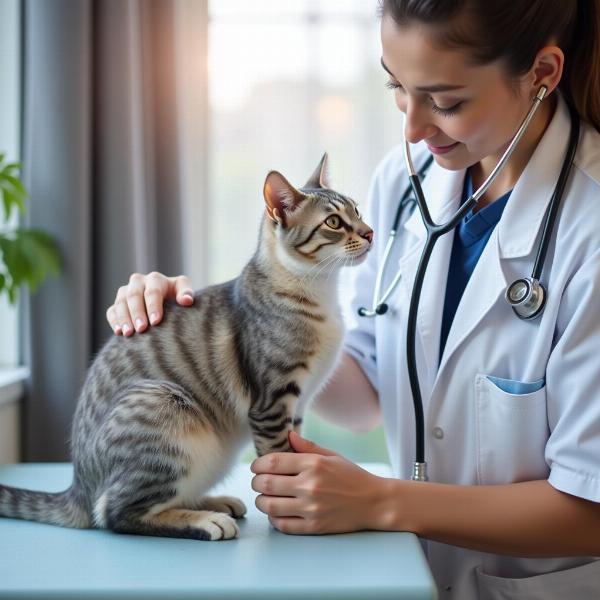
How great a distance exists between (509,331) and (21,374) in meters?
1.31

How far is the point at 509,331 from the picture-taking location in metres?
1.15

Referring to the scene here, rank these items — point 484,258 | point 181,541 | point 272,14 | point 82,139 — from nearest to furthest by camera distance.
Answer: point 181,541
point 484,258
point 82,139
point 272,14

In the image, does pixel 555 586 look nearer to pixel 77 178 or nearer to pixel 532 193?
pixel 532 193

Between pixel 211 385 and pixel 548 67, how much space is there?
681mm

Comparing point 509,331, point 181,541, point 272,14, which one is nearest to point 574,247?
point 509,331

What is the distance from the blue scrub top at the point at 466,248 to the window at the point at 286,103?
104cm

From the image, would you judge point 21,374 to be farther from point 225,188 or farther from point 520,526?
point 520,526

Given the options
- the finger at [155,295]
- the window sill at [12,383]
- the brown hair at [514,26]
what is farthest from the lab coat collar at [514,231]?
the window sill at [12,383]

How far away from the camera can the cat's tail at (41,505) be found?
1.07 meters

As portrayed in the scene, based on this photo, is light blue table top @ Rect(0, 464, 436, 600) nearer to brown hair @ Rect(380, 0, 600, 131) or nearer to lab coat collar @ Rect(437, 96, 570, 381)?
lab coat collar @ Rect(437, 96, 570, 381)

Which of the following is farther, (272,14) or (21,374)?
(272,14)

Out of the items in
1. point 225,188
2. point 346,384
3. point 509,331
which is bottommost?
point 346,384

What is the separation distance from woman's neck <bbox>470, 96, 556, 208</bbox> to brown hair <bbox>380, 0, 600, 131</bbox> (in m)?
0.08

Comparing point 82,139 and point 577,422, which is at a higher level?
point 82,139
